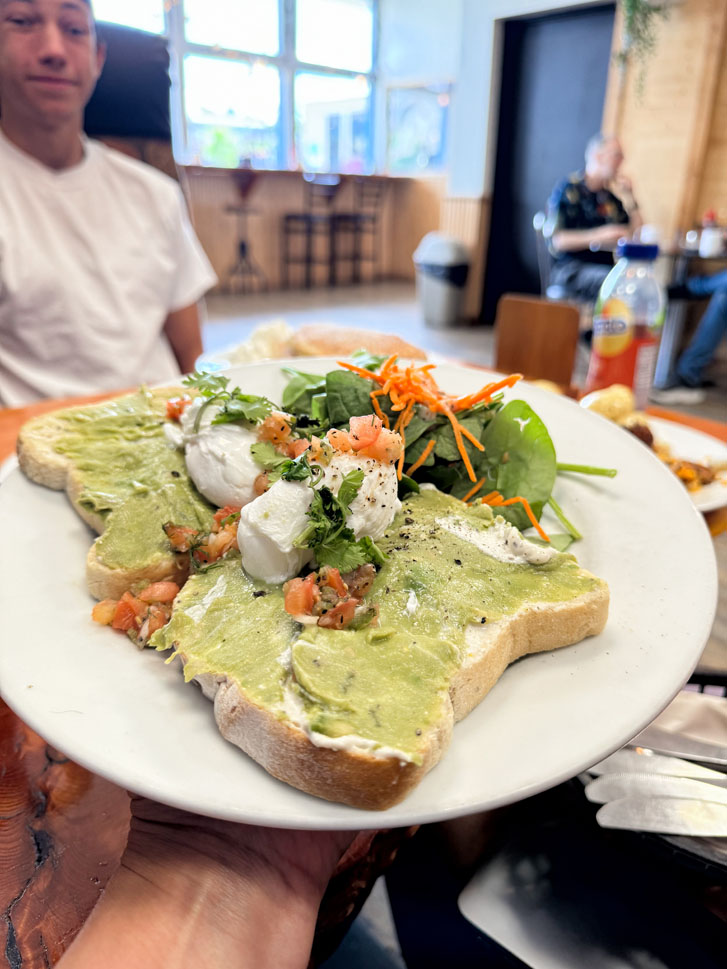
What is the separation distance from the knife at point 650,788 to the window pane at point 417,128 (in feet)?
36.5

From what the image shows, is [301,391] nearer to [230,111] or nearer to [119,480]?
[119,480]

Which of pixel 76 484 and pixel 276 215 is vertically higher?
pixel 276 215

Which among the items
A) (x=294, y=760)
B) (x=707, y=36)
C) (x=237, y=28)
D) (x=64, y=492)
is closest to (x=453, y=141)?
(x=707, y=36)

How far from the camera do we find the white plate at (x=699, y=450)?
3.99 ft

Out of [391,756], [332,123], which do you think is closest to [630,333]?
[391,756]

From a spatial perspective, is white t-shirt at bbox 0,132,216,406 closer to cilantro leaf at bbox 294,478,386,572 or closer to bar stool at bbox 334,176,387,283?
cilantro leaf at bbox 294,478,386,572

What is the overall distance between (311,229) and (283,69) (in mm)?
2533

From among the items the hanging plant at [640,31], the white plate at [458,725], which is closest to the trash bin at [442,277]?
the hanging plant at [640,31]

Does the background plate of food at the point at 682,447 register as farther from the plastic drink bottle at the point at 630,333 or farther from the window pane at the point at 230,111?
the window pane at the point at 230,111

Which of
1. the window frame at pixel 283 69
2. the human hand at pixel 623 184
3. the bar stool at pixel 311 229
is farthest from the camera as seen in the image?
the bar stool at pixel 311 229

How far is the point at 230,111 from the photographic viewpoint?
10000mm

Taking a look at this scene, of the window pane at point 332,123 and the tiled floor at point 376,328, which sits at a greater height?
the window pane at point 332,123

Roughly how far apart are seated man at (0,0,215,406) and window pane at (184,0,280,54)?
846cm

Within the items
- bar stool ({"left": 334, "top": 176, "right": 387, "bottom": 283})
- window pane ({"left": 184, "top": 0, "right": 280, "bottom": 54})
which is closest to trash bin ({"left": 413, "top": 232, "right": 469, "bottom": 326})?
bar stool ({"left": 334, "top": 176, "right": 387, "bottom": 283})
